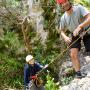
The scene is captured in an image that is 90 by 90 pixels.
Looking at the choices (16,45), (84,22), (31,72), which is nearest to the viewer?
(84,22)

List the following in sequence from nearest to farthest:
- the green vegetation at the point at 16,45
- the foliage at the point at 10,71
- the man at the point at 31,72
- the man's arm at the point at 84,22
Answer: the man's arm at the point at 84,22
the man at the point at 31,72
the green vegetation at the point at 16,45
the foliage at the point at 10,71

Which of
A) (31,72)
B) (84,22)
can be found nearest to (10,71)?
(31,72)

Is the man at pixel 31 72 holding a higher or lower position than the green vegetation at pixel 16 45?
lower

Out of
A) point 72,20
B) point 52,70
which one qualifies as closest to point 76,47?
point 72,20

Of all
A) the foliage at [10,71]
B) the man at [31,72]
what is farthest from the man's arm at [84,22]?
the foliage at [10,71]

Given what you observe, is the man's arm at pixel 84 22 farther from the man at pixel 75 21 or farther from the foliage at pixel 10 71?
the foliage at pixel 10 71

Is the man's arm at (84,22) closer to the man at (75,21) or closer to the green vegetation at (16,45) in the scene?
Answer: the man at (75,21)

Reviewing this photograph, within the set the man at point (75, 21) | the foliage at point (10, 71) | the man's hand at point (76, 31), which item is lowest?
the man's hand at point (76, 31)

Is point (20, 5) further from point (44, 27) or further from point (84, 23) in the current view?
point (84, 23)

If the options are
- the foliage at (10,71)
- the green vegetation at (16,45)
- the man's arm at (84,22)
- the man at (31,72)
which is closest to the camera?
the man's arm at (84,22)

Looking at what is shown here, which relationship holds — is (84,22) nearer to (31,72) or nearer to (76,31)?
(76,31)

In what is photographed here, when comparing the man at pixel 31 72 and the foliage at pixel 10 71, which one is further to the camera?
the foliage at pixel 10 71

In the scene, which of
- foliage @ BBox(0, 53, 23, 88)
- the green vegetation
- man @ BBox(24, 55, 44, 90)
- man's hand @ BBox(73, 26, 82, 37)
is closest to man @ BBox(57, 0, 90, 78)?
man's hand @ BBox(73, 26, 82, 37)

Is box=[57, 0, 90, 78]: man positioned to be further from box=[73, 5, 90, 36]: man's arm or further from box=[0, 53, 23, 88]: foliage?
box=[0, 53, 23, 88]: foliage
